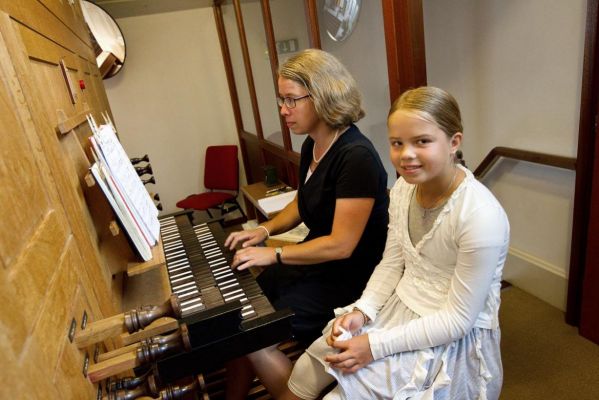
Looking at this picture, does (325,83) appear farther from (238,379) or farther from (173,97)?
(173,97)

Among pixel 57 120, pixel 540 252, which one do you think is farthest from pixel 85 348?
pixel 540 252

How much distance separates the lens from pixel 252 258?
1.32 meters

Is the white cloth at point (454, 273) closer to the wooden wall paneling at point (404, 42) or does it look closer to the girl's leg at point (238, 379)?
the girl's leg at point (238, 379)

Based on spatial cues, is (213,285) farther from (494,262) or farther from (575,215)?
(575,215)

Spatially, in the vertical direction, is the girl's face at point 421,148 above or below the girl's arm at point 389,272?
above

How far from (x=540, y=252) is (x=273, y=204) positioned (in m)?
1.56

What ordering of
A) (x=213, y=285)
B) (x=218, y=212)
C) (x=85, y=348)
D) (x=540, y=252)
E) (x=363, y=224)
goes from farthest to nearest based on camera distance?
(x=218, y=212) < (x=540, y=252) < (x=363, y=224) < (x=213, y=285) < (x=85, y=348)

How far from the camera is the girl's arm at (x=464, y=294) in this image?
0.96 m

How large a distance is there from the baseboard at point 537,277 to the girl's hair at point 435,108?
1.52 metres

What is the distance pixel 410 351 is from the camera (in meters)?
1.04

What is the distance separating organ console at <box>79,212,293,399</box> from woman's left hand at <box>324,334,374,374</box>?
0.15 m

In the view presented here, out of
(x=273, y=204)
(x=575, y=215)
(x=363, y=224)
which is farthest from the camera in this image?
(x=273, y=204)

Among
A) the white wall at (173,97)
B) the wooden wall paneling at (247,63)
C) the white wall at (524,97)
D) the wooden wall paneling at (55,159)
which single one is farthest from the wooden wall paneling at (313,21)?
the white wall at (173,97)

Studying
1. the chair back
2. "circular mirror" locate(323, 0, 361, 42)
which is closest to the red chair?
the chair back
